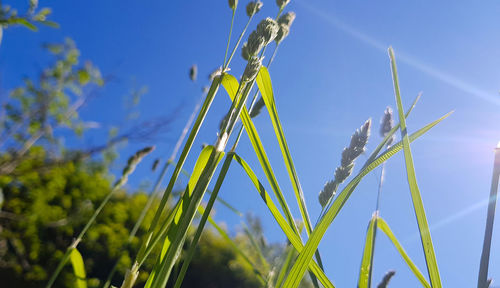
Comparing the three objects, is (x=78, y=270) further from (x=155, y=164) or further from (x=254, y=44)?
(x=155, y=164)

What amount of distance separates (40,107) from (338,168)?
15.0ft

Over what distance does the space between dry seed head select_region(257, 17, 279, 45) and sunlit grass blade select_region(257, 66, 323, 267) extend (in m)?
0.10

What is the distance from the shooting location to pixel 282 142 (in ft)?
1.77

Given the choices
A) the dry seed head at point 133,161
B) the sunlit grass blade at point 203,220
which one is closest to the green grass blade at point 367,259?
the sunlit grass blade at point 203,220

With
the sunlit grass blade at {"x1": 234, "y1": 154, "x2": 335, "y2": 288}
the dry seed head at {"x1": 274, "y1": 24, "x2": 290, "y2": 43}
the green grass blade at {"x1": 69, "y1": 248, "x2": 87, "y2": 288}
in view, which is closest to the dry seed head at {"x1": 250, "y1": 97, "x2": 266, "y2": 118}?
the dry seed head at {"x1": 274, "y1": 24, "x2": 290, "y2": 43}

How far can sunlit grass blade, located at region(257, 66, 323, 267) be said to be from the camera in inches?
20.6

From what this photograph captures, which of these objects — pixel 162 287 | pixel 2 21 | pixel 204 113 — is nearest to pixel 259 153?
pixel 204 113

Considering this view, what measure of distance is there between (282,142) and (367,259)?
0.79 ft

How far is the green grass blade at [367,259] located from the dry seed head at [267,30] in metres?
0.36

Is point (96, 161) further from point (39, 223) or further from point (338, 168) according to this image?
point (338, 168)

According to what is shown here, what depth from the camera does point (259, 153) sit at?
1.68 feet

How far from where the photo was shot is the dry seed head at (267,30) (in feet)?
1.47

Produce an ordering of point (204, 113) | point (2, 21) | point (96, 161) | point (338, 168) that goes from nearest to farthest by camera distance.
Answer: point (204, 113) → point (338, 168) → point (2, 21) → point (96, 161)

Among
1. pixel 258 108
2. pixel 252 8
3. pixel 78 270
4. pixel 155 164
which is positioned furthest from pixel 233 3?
pixel 155 164
